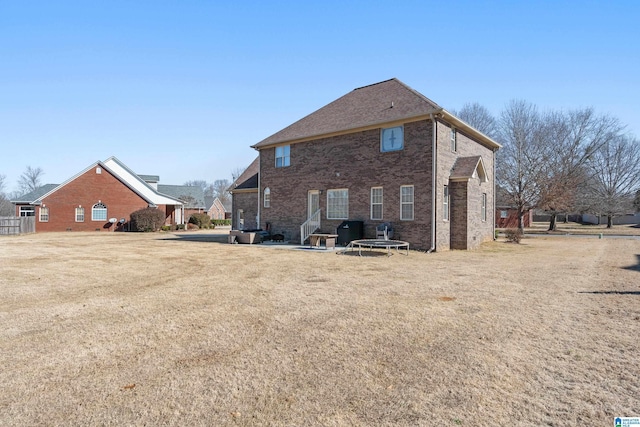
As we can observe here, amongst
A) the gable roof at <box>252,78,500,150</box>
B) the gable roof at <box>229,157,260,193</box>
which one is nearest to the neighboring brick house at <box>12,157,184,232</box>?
the gable roof at <box>229,157,260,193</box>

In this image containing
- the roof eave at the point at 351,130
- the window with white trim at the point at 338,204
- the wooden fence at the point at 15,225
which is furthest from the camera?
the wooden fence at the point at 15,225

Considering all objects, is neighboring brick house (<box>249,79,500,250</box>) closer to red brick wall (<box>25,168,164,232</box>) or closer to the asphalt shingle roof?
the asphalt shingle roof

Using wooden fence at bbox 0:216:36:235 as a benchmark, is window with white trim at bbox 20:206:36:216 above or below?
above

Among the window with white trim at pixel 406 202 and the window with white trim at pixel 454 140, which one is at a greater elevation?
the window with white trim at pixel 454 140

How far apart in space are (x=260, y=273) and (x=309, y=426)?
717 cm

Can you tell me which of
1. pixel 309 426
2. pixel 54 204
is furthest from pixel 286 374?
pixel 54 204

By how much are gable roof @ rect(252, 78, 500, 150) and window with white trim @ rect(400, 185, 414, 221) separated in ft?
10.4

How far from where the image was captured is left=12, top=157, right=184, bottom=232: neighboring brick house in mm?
32938

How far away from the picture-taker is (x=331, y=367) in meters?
3.84

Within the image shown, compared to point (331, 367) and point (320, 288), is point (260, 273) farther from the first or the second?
point (331, 367)

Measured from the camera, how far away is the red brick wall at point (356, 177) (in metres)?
16.0

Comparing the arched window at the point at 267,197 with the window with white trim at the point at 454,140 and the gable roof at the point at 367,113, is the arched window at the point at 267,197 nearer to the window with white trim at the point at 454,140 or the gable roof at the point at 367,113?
the gable roof at the point at 367,113

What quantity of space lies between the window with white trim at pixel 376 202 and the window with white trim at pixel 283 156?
6.30 metres

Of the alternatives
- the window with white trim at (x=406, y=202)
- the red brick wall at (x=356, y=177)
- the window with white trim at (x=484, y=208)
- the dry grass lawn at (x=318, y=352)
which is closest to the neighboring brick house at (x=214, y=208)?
the red brick wall at (x=356, y=177)
